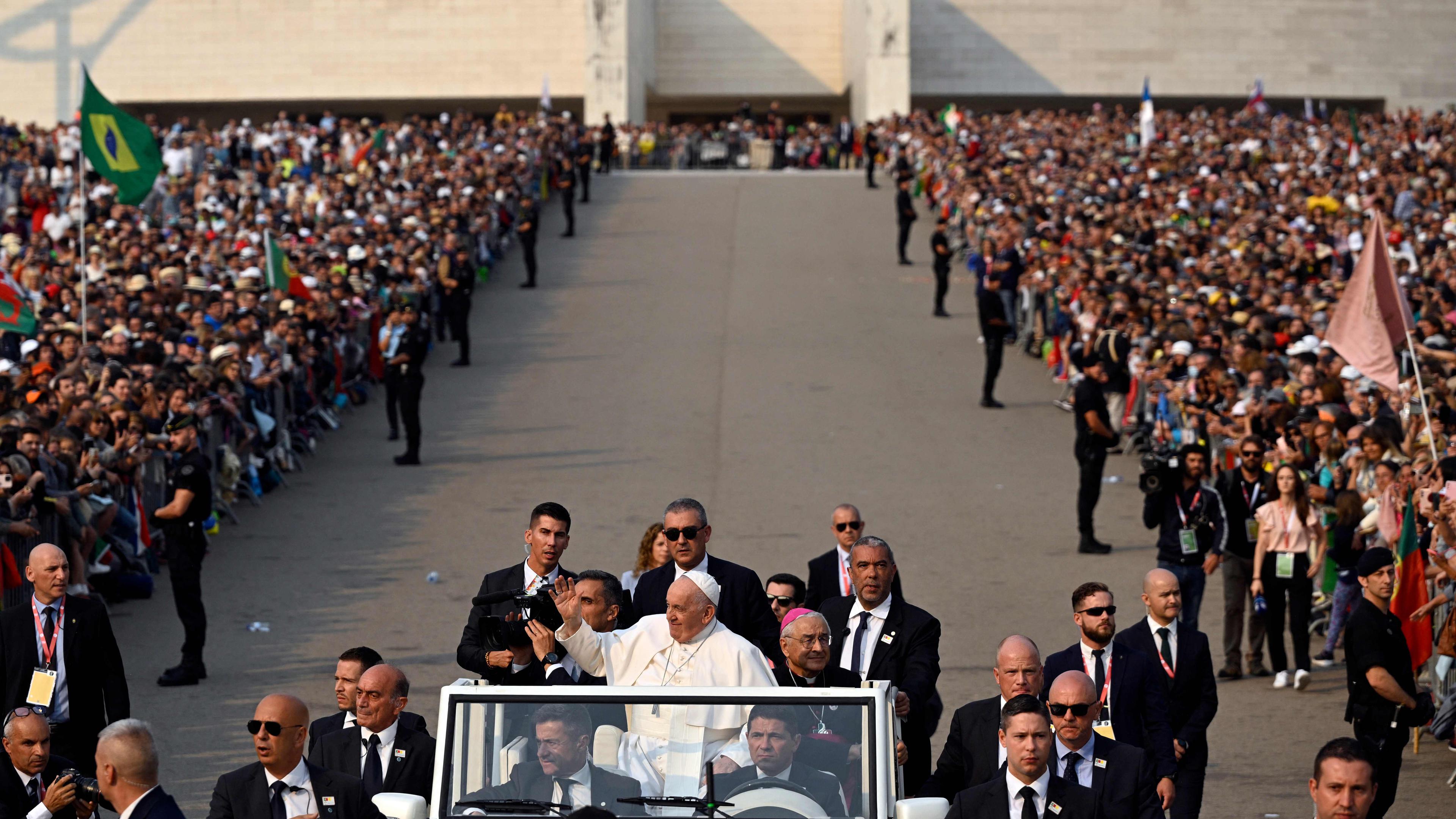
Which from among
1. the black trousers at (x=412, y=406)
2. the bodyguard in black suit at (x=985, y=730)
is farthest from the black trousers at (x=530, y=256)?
the bodyguard in black suit at (x=985, y=730)

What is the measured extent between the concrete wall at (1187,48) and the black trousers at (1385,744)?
55674 millimetres

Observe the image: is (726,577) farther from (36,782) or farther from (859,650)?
(36,782)

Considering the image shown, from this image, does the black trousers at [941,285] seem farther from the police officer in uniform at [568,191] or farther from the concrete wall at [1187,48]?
the concrete wall at [1187,48]

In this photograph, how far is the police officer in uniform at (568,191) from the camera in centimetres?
3419

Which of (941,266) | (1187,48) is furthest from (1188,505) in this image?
(1187,48)

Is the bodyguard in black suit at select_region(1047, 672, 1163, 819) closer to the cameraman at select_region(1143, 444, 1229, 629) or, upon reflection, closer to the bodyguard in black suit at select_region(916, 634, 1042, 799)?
the bodyguard in black suit at select_region(916, 634, 1042, 799)

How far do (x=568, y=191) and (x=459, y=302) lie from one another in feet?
33.9

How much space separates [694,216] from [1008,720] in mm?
31712

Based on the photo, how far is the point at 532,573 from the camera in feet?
26.9

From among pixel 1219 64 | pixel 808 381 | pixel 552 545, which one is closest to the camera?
pixel 552 545

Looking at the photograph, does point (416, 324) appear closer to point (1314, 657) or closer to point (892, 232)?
point (1314, 657)

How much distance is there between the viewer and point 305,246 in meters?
27.8

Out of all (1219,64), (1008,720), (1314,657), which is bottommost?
(1314,657)

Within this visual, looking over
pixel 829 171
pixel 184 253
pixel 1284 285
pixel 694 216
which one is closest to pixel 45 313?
pixel 184 253
